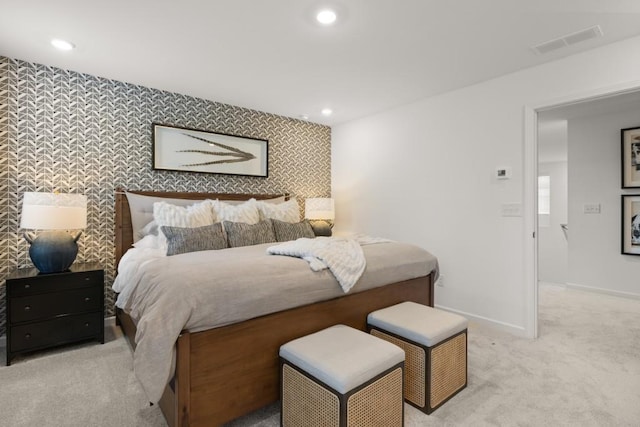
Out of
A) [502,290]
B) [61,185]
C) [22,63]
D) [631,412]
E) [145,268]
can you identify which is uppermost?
[22,63]

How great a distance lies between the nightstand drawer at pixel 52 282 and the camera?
94.2 inches

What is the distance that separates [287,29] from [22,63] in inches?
91.1

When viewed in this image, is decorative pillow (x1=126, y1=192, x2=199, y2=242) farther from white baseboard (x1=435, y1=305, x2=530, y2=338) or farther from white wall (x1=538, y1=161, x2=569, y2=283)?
white wall (x1=538, y1=161, x2=569, y2=283)

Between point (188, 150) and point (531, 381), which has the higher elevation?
point (188, 150)

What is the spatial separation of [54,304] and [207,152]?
2004 millimetres

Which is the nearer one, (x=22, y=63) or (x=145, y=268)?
(x=145, y=268)

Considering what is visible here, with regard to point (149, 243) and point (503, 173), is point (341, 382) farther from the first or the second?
point (503, 173)

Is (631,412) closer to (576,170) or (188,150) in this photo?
(576,170)

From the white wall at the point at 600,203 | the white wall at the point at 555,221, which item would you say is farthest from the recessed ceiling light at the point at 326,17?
the white wall at the point at 555,221

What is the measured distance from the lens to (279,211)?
12.0 ft

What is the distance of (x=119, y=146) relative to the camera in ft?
10.6

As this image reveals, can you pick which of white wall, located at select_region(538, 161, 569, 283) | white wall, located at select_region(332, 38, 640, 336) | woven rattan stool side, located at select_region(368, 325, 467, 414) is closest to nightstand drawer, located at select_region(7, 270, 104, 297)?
woven rattan stool side, located at select_region(368, 325, 467, 414)

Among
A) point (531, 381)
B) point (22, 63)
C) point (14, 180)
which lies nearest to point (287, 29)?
point (22, 63)

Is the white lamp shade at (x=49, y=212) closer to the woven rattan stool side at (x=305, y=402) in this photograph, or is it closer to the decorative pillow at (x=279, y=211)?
the decorative pillow at (x=279, y=211)
